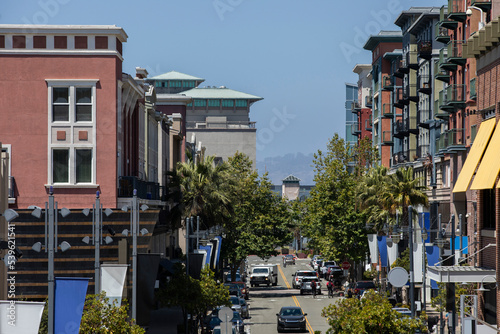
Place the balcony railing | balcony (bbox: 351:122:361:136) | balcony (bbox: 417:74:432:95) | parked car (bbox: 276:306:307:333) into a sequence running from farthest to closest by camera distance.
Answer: the balcony railing
balcony (bbox: 351:122:361:136)
balcony (bbox: 417:74:432:95)
parked car (bbox: 276:306:307:333)

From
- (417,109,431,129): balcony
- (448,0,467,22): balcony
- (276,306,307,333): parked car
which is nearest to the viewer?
(276,306,307,333): parked car

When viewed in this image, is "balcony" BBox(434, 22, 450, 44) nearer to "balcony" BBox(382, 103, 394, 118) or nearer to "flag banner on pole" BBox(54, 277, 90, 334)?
"balcony" BBox(382, 103, 394, 118)

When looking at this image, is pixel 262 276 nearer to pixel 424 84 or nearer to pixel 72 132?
pixel 424 84

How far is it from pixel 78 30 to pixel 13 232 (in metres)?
11.3

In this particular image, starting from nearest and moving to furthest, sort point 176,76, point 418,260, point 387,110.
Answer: point 418,260
point 387,110
point 176,76

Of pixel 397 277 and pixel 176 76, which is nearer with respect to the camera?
pixel 397 277

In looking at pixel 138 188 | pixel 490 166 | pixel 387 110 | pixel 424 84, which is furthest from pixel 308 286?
pixel 490 166

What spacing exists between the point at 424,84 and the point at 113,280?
161 ft

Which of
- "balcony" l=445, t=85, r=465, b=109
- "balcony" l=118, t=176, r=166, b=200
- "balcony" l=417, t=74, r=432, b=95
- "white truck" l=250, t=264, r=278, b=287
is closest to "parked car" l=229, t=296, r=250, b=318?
"balcony" l=118, t=176, r=166, b=200

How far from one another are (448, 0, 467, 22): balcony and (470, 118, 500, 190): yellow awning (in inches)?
1279

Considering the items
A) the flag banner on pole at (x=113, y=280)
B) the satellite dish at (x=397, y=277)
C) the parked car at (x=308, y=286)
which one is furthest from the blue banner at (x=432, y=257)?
the parked car at (x=308, y=286)

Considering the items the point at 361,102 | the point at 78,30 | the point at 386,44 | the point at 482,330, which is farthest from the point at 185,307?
the point at 361,102

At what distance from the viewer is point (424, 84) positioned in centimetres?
7619

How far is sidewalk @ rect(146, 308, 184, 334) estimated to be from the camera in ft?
160
